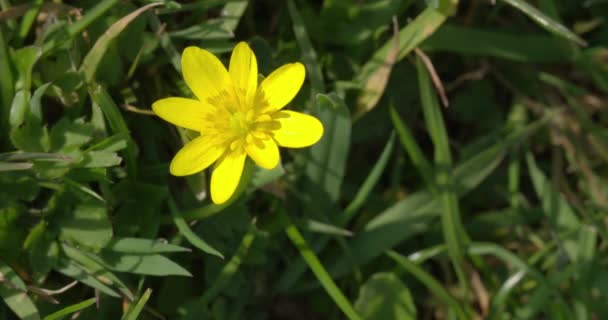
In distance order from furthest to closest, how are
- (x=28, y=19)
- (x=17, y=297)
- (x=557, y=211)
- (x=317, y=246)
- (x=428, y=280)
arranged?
(x=557, y=211) < (x=317, y=246) < (x=428, y=280) < (x=28, y=19) < (x=17, y=297)

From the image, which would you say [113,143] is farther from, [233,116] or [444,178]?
[444,178]

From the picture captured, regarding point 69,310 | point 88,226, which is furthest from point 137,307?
point 88,226

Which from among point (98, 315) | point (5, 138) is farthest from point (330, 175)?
point (5, 138)

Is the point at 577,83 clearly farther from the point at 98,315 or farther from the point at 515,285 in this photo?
the point at 98,315

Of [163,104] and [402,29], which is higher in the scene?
[163,104]

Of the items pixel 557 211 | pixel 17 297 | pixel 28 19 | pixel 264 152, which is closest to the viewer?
pixel 264 152
